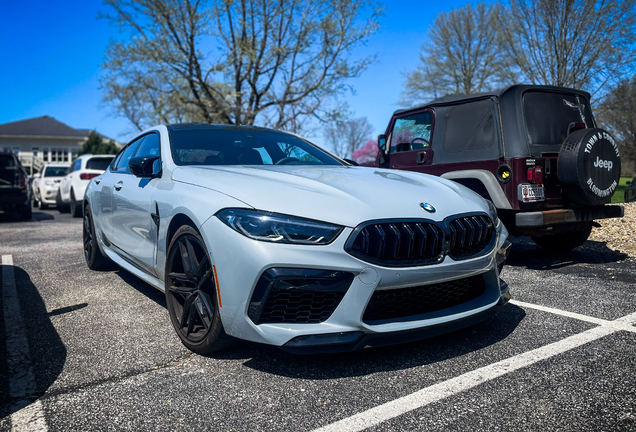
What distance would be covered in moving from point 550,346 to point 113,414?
7.81 feet

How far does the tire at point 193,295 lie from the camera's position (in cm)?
278

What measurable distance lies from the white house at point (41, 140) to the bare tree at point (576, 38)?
60.6 m

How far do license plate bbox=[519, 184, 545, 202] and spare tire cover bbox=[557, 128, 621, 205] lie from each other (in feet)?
0.81

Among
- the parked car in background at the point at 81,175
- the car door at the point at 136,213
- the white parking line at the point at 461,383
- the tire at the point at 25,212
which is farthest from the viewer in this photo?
the parked car in background at the point at 81,175

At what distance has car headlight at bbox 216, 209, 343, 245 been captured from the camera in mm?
2488

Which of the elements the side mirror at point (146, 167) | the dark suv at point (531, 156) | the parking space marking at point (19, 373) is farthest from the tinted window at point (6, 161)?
the dark suv at point (531, 156)

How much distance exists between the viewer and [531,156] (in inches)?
204

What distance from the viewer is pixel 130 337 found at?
328 centimetres

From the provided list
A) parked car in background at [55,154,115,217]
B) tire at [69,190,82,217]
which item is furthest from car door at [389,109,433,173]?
tire at [69,190,82,217]

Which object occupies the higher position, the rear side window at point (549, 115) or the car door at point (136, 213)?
the rear side window at point (549, 115)

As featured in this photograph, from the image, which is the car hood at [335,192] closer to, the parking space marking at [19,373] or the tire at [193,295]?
the tire at [193,295]

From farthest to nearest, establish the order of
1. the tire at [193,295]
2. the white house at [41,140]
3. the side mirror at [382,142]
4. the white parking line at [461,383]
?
the white house at [41,140]
the side mirror at [382,142]
the tire at [193,295]
the white parking line at [461,383]

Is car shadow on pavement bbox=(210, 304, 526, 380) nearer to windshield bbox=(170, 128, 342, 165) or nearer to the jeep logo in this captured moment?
windshield bbox=(170, 128, 342, 165)

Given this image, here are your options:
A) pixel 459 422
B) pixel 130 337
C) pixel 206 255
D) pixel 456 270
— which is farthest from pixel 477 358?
pixel 130 337
